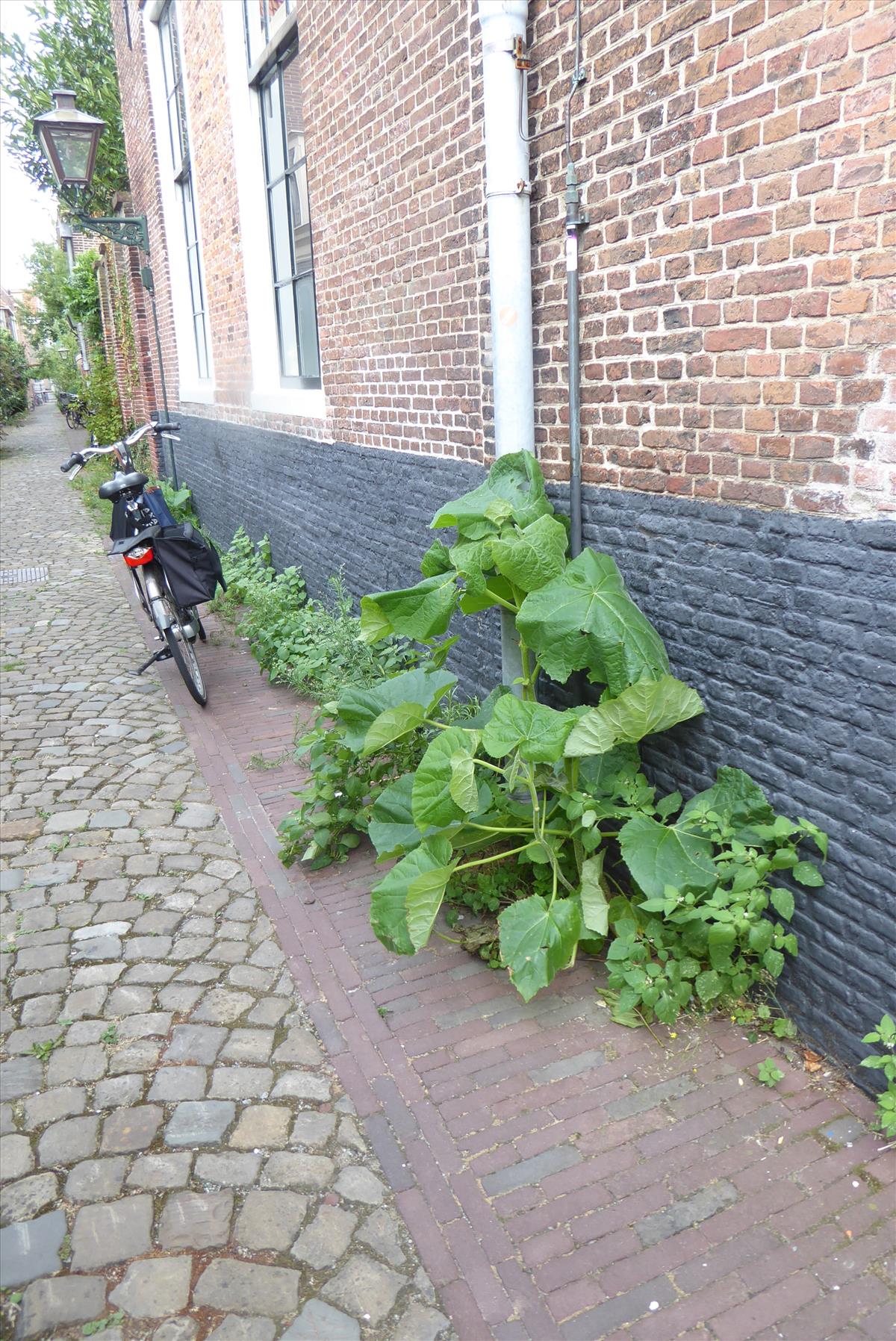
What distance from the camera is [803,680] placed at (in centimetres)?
271

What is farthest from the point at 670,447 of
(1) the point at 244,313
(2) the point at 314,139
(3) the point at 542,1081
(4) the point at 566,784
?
(1) the point at 244,313

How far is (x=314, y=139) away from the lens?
6.29 m

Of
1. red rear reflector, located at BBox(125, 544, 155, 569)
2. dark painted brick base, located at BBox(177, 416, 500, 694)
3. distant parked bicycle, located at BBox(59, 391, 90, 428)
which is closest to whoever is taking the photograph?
dark painted brick base, located at BBox(177, 416, 500, 694)

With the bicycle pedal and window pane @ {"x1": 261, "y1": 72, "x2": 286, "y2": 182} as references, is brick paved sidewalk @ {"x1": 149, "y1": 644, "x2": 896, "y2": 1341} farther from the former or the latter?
window pane @ {"x1": 261, "y1": 72, "x2": 286, "y2": 182}

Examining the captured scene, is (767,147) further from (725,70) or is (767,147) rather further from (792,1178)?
(792,1178)

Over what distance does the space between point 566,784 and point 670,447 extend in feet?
3.83

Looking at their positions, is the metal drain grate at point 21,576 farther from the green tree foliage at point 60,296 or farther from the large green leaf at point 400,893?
the green tree foliage at point 60,296

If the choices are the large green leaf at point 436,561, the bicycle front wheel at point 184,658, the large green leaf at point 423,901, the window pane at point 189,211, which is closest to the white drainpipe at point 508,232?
the large green leaf at point 436,561

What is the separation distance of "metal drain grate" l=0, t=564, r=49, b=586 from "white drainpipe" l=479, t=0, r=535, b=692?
7.28m

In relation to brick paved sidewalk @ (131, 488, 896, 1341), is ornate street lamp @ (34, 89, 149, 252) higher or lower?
higher

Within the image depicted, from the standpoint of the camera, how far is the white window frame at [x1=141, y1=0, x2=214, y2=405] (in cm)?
1169

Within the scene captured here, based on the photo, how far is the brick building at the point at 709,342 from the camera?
8.02 ft

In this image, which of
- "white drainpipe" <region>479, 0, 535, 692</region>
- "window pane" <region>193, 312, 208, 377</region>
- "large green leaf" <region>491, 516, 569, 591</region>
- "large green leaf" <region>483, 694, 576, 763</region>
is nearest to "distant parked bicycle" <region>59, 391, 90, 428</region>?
"window pane" <region>193, 312, 208, 377</region>

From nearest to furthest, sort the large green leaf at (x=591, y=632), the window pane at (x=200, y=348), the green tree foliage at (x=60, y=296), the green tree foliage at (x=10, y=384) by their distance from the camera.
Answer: the large green leaf at (x=591, y=632) → the window pane at (x=200, y=348) → the green tree foliage at (x=60, y=296) → the green tree foliage at (x=10, y=384)
